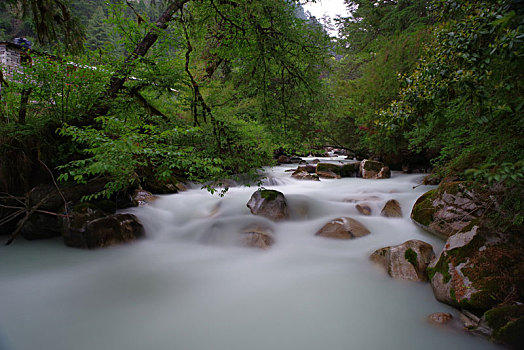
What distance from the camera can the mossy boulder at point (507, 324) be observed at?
7.05ft

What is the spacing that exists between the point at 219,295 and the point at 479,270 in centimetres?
298

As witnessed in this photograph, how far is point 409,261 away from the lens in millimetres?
3418

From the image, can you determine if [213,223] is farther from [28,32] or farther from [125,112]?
[28,32]

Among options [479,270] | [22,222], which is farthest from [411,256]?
[22,222]

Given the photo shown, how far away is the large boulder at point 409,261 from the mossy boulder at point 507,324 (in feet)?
3.24

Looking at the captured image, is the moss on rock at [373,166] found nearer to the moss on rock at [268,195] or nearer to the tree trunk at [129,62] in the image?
the moss on rock at [268,195]

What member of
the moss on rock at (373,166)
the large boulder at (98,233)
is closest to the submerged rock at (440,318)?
the large boulder at (98,233)

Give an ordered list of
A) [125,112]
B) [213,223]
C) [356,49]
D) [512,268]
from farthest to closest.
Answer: [356,49]
[213,223]
[125,112]
[512,268]

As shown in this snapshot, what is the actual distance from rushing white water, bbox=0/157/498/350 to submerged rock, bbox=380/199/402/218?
26cm

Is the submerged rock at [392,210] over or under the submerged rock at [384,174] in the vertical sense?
under

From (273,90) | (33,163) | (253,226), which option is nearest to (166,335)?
(253,226)

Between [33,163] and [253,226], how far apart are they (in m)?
4.60

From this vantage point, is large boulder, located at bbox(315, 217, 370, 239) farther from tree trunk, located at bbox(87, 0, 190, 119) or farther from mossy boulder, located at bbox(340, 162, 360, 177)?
mossy boulder, located at bbox(340, 162, 360, 177)

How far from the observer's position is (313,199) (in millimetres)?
6816
